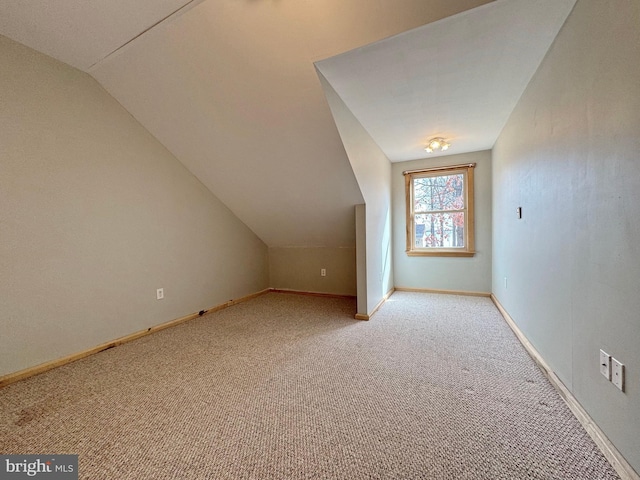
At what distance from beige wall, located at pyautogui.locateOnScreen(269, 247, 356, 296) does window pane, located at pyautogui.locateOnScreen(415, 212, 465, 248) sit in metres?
1.20

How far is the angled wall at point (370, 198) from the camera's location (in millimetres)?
2309

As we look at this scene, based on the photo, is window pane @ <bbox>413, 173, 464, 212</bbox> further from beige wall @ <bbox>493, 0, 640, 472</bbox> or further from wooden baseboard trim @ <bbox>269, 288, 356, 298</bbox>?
beige wall @ <bbox>493, 0, 640, 472</bbox>

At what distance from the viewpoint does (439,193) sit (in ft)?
13.1

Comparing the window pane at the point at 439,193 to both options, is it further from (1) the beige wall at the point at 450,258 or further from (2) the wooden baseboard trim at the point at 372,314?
(2) the wooden baseboard trim at the point at 372,314

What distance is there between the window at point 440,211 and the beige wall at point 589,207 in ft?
6.15

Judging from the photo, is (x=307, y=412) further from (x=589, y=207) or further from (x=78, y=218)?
(x=78, y=218)

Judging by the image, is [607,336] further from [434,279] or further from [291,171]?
[434,279]

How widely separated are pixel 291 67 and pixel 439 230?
10.6ft

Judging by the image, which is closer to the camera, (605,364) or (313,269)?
(605,364)

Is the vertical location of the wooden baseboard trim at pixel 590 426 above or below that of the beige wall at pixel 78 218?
below

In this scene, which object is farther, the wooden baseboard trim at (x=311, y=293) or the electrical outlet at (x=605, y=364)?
the wooden baseboard trim at (x=311, y=293)

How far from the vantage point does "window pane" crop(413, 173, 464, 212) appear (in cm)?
390

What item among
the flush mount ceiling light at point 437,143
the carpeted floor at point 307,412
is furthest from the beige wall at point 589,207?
the flush mount ceiling light at point 437,143

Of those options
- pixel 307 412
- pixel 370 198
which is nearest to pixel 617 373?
pixel 307 412
